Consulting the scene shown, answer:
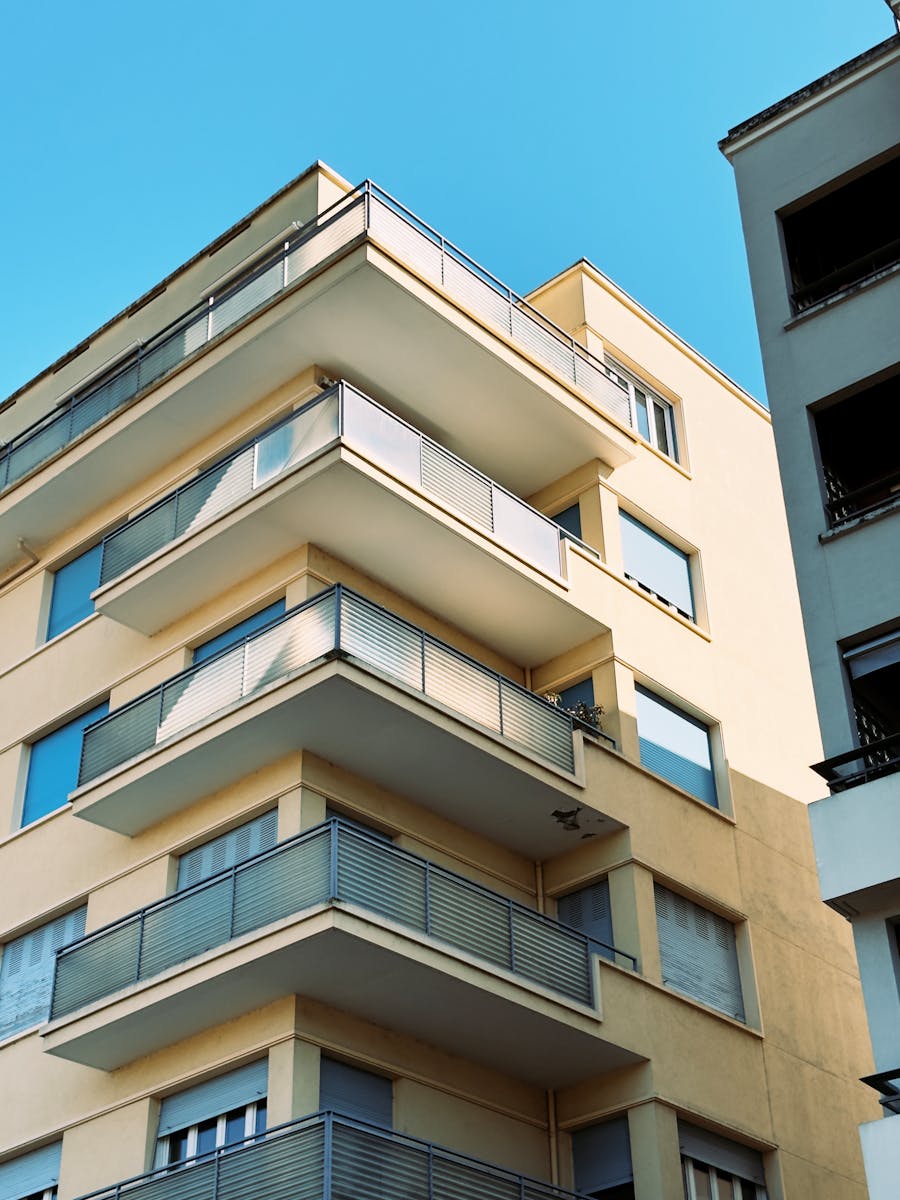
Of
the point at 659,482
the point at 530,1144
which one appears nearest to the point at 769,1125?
the point at 530,1144

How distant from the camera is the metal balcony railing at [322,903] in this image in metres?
19.2

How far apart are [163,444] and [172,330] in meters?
2.16

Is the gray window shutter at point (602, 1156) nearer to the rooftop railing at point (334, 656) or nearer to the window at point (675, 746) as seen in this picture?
the rooftop railing at point (334, 656)

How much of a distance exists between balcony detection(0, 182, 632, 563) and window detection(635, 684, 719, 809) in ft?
12.6

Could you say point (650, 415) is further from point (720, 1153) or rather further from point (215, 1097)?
point (215, 1097)

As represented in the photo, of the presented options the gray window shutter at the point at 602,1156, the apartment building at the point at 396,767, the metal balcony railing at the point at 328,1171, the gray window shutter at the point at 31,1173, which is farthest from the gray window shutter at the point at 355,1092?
the gray window shutter at the point at 31,1173

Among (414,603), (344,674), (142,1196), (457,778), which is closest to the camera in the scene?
(142,1196)

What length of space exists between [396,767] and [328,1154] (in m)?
5.74

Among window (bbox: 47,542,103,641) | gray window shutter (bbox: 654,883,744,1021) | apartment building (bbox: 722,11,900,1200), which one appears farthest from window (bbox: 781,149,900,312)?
window (bbox: 47,542,103,641)

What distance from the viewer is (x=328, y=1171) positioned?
16.8 metres

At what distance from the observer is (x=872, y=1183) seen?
14969 millimetres

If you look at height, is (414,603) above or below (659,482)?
below

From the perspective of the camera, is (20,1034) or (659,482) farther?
(659,482)

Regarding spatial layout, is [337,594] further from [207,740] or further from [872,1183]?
[872,1183]
